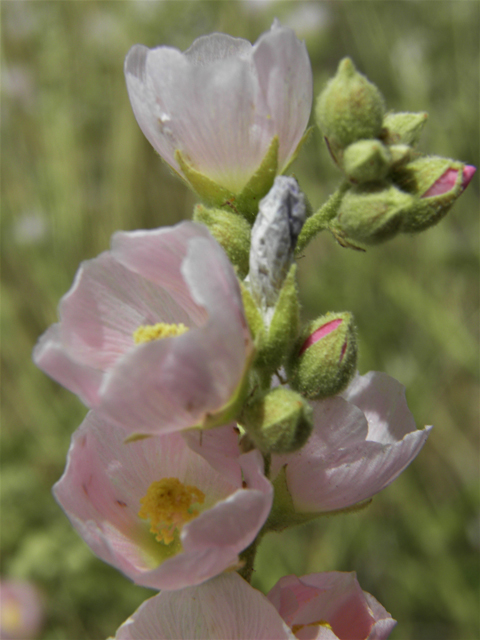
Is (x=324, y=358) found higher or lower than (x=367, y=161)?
lower

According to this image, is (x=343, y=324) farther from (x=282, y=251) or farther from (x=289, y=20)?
(x=289, y=20)

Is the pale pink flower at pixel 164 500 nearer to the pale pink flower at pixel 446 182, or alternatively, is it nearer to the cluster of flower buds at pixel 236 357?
the cluster of flower buds at pixel 236 357

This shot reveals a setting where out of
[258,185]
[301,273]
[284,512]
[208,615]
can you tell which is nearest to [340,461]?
[284,512]

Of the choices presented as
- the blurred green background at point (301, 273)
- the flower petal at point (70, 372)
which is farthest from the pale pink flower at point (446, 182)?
the blurred green background at point (301, 273)

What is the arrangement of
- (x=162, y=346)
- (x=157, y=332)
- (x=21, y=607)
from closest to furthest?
1. (x=162, y=346)
2. (x=157, y=332)
3. (x=21, y=607)

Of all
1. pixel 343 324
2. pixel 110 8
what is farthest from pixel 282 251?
pixel 110 8

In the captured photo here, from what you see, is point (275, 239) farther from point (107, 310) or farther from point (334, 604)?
point (334, 604)

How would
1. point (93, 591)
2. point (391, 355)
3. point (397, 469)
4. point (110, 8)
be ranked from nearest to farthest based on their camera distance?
point (397, 469) < point (93, 591) < point (391, 355) < point (110, 8)
